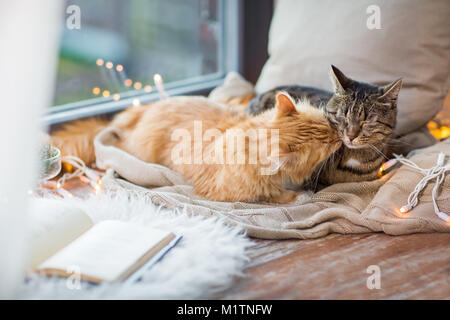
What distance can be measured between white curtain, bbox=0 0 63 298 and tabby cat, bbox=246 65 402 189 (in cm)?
82

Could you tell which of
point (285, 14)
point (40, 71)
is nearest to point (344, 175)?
point (285, 14)

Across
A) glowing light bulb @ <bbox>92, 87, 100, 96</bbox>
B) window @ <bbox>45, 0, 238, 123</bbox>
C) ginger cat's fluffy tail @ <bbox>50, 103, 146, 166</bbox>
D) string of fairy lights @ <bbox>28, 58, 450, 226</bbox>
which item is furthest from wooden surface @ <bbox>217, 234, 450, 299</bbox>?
glowing light bulb @ <bbox>92, 87, 100, 96</bbox>

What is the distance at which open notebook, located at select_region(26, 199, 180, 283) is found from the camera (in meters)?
0.91

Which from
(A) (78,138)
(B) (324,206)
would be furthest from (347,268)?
(A) (78,138)

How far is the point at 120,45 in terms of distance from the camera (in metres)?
2.13

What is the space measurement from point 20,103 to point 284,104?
0.69 metres

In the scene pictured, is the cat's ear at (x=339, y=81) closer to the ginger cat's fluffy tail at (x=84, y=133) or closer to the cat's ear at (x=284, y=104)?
the cat's ear at (x=284, y=104)

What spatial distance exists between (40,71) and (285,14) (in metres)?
1.27

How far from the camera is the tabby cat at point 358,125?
4.02ft

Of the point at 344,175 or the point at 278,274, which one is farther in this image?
the point at 344,175

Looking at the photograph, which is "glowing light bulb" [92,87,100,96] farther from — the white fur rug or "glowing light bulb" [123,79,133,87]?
the white fur rug

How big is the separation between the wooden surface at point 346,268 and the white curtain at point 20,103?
45 cm

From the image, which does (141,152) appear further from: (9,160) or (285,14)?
(285,14)

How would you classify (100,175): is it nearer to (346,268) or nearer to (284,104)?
(284,104)
